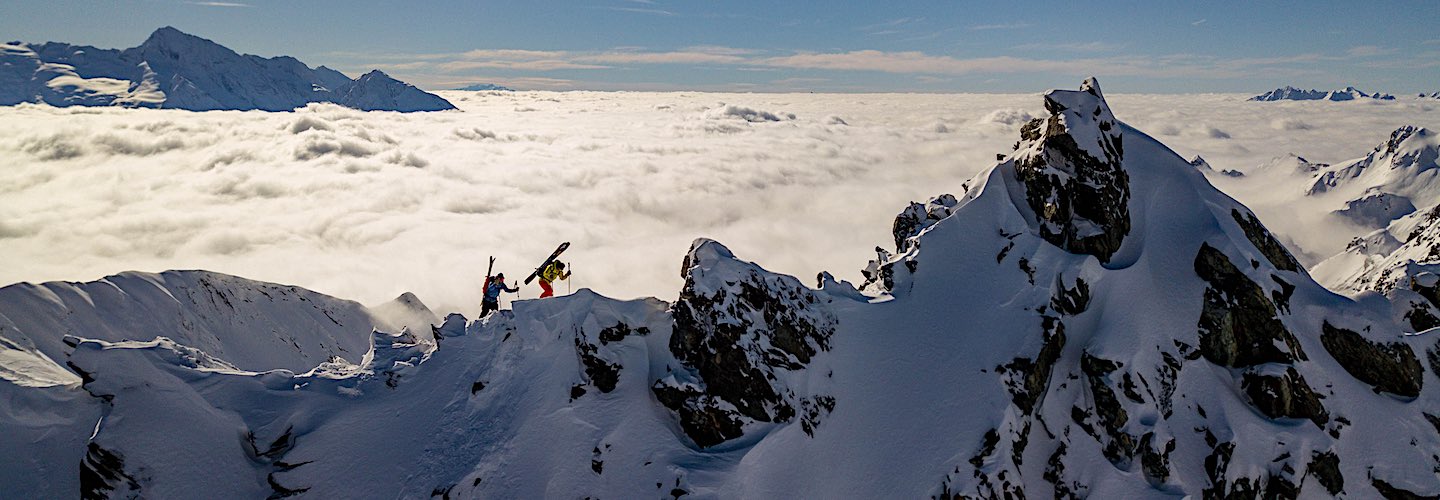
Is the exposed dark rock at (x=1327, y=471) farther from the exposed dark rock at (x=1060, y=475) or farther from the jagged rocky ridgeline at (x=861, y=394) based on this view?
the exposed dark rock at (x=1060, y=475)

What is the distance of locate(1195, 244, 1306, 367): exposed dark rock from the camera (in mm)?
34594

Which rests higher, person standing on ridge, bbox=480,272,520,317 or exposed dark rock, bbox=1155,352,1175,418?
person standing on ridge, bbox=480,272,520,317

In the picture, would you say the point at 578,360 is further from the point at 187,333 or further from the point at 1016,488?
the point at 187,333

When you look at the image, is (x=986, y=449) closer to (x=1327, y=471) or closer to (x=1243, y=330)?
(x=1243, y=330)

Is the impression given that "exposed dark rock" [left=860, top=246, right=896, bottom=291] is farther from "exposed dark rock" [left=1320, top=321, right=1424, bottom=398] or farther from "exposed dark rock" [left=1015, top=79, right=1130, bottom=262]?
"exposed dark rock" [left=1320, top=321, right=1424, bottom=398]

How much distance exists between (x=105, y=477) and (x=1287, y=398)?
184ft

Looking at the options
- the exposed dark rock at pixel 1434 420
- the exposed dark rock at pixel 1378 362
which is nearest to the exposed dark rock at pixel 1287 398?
the exposed dark rock at pixel 1378 362

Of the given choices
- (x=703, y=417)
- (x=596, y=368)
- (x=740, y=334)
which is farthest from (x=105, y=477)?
(x=740, y=334)

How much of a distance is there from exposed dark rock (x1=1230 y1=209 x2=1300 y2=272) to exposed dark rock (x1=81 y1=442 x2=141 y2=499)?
59059 millimetres

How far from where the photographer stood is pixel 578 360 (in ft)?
112

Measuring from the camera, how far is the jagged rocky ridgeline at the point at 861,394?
30234mm

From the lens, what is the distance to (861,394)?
3341cm

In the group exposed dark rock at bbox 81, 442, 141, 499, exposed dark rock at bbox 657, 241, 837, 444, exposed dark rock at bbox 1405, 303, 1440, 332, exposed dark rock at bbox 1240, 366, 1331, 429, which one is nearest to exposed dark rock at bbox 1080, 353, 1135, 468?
exposed dark rock at bbox 1240, 366, 1331, 429

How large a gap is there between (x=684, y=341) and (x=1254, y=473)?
95.6 feet
